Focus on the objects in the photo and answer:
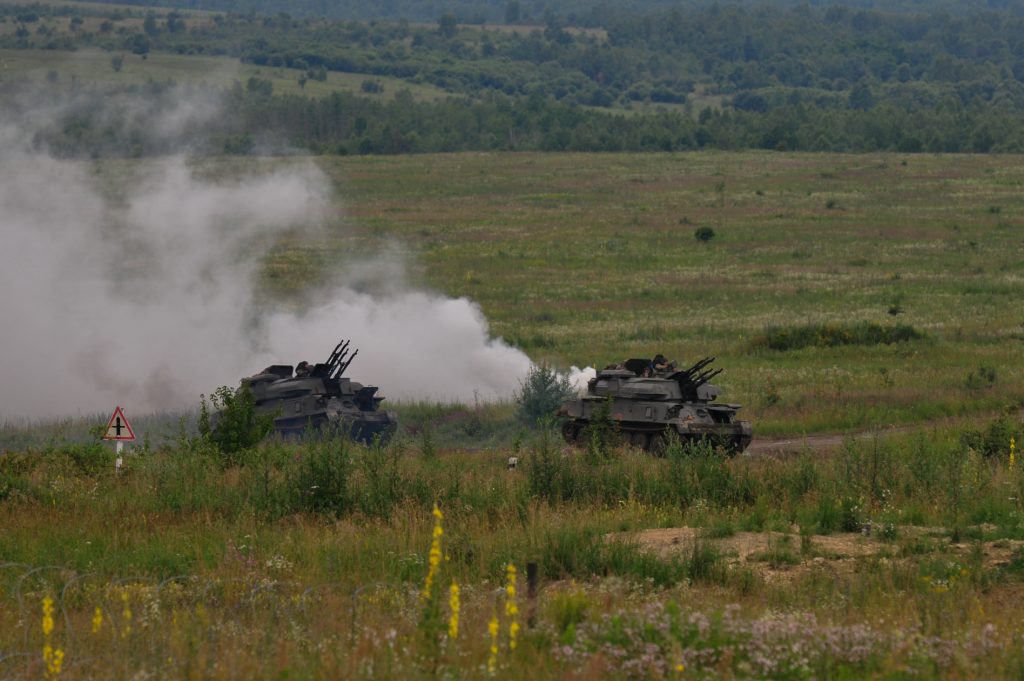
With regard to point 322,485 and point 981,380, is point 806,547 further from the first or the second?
point 981,380

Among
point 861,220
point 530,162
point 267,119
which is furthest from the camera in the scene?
point 530,162

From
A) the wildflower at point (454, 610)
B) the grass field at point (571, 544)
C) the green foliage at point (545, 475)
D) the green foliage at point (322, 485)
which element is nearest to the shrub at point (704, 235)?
the grass field at point (571, 544)

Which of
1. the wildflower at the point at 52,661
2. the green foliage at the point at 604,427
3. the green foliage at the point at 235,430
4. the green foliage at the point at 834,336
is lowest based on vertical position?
the wildflower at the point at 52,661

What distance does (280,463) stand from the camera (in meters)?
21.1

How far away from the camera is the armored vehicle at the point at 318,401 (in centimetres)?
3077

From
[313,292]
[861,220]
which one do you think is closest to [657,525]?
[313,292]

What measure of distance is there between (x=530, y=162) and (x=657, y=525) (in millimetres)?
99804

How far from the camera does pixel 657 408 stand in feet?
91.8

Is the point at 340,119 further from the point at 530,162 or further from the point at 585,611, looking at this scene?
the point at 585,611

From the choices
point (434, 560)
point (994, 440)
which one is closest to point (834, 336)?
point (994, 440)

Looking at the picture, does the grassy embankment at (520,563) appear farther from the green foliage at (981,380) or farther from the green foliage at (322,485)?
the green foliage at (981,380)

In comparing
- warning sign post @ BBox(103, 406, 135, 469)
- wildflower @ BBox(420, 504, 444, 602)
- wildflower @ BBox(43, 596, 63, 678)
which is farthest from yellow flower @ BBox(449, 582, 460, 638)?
warning sign post @ BBox(103, 406, 135, 469)

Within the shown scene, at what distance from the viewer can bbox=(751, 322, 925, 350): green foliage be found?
135 ft

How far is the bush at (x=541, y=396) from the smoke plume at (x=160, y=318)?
7.31 feet
